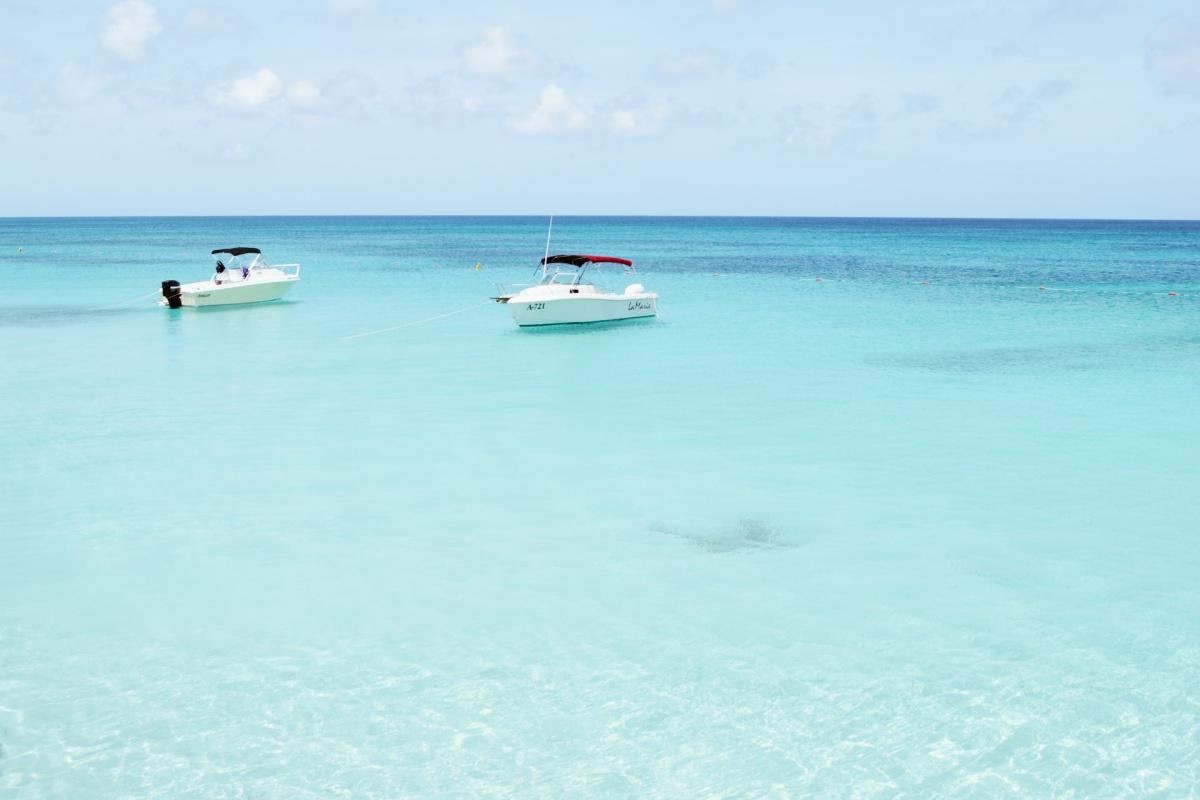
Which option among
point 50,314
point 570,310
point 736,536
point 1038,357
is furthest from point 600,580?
point 50,314

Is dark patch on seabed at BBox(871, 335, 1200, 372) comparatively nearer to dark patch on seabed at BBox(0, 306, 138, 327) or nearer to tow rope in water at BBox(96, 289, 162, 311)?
dark patch on seabed at BBox(0, 306, 138, 327)

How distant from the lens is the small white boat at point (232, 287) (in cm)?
3669

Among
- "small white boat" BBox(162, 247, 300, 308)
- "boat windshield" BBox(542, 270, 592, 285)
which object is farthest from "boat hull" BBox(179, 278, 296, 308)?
"boat windshield" BBox(542, 270, 592, 285)

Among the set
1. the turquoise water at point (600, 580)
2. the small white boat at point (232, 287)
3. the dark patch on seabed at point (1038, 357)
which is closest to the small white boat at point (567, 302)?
the turquoise water at point (600, 580)

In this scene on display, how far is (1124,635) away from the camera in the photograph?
366 inches

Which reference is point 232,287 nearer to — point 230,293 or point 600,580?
point 230,293

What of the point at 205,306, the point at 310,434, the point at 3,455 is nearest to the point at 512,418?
the point at 310,434

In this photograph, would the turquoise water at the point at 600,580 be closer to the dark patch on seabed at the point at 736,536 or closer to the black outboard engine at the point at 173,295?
the dark patch on seabed at the point at 736,536

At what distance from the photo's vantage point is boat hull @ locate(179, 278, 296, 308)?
36.8 m

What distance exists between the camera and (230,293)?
37562 mm

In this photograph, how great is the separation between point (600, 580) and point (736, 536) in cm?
206

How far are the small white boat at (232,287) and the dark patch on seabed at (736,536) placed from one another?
27.4 m

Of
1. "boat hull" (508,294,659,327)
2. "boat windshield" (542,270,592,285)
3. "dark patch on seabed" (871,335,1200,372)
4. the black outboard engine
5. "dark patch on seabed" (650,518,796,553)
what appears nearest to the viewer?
"dark patch on seabed" (650,518,796,553)

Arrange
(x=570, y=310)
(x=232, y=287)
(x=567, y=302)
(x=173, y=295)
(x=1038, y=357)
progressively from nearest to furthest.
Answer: (x=1038, y=357)
(x=567, y=302)
(x=570, y=310)
(x=173, y=295)
(x=232, y=287)
